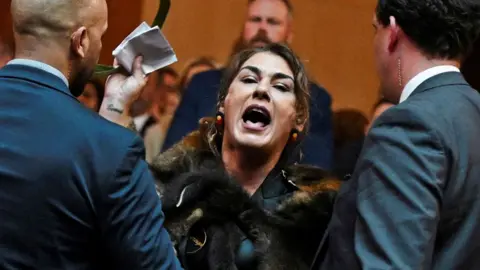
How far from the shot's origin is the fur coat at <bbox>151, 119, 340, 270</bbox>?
1.92 metres

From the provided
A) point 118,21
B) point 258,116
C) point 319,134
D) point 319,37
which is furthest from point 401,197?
point 319,37

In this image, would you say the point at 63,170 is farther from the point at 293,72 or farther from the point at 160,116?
the point at 160,116

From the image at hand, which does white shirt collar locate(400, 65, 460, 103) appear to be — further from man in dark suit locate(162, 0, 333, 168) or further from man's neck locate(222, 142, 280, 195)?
man in dark suit locate(162, 0, 333, 168)

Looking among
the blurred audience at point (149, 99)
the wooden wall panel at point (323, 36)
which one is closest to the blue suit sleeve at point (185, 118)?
the blurred audience at point (149, 99)

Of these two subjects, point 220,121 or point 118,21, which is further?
point 118,21

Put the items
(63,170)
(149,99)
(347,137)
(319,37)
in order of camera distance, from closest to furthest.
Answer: (63,170)
(347,137)
(149,99)
(319,37)

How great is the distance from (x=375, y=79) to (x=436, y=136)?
2.94 m

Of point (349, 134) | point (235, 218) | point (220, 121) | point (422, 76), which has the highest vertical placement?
point (422, 76)

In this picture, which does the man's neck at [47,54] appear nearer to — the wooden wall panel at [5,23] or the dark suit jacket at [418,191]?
the dark suit jacket at [418,191]

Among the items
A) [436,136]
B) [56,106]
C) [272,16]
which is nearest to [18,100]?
[56,106]

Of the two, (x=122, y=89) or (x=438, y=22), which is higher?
(x=438, y=22)

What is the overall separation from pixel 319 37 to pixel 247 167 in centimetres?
226

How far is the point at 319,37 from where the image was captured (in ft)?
14.0

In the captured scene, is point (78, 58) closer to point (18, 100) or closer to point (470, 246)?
point (18, 100)
